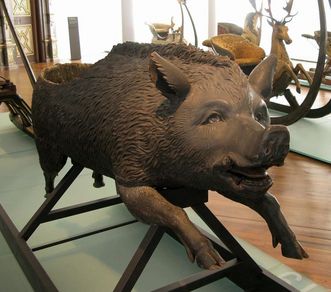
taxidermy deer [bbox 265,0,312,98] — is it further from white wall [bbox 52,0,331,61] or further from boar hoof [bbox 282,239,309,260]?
white wall [bbox 52,0,331,61]

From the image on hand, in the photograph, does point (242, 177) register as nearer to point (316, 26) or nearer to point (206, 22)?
point (316, 26)

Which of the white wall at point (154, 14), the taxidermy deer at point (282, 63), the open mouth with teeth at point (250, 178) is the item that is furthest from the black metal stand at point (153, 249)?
the white wall at point (154, 14)

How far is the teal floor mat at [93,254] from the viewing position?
1.75m

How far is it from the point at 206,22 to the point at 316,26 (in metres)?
1.72

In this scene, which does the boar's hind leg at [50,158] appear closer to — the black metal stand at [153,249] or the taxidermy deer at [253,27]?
the black metal stand at [153,249]

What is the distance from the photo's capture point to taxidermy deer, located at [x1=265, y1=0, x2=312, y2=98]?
3.45m

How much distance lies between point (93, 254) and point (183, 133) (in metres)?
1.06

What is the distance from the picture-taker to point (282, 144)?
0.96 meters

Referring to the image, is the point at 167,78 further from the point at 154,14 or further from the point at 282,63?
the point at 154,14

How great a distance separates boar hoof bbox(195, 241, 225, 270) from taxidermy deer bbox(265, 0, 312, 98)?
98.9 inches

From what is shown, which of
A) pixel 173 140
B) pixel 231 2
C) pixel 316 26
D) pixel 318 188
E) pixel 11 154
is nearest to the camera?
pixel 173 140

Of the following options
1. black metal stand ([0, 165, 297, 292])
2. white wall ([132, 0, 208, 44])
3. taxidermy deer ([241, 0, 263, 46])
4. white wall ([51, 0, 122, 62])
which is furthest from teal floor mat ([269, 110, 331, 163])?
white wall ([51, 0, 122, 62])

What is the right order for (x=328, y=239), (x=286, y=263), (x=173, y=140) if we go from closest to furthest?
1. (x=173, y=140)
2. (x=286, y=263)
3. (x=328, y=239)

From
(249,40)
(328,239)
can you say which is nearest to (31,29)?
(249,40)
